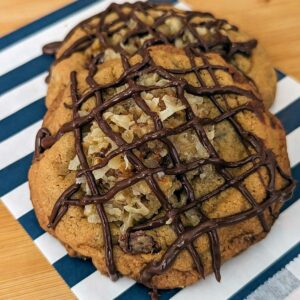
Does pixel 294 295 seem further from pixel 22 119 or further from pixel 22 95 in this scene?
pixel 22 95

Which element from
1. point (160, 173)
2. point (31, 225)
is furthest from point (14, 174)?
point (160, 173)

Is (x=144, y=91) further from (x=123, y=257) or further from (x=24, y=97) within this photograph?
(x=24, y=97)

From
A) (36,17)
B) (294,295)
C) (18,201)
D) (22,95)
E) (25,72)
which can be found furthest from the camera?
(36,17)

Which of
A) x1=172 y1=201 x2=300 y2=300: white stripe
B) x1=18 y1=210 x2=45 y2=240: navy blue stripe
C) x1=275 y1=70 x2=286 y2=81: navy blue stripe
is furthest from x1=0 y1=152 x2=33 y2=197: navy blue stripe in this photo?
x1=275 y1=70 x2=286 y2=81: navy blue stripe

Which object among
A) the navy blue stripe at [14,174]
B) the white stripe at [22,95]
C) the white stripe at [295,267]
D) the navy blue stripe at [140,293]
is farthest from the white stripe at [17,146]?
the white stripe at [295,267]

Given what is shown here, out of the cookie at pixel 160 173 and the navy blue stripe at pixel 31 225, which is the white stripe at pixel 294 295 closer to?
the cookie at pixel 160 173

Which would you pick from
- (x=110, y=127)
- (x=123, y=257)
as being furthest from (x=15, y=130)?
(x=123, y=257)
